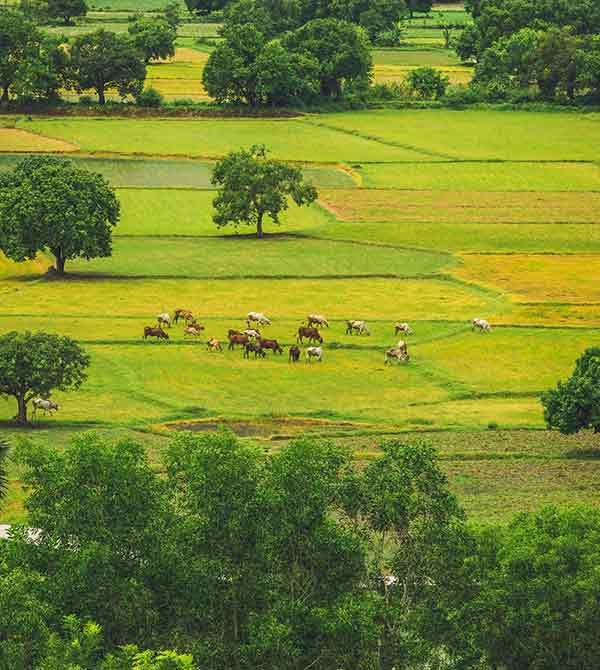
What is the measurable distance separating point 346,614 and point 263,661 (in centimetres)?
181

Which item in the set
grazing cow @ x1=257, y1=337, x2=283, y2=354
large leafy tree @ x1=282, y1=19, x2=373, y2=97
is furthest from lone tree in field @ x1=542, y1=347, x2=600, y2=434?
large leafy tree @ x1=282, y1=19, x2=373, y2=97

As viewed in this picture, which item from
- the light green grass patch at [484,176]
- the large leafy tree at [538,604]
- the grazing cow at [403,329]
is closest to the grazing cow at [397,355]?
the grazing cow at [403,329]

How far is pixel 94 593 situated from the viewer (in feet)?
116

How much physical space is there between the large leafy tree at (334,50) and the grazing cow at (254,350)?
296ft

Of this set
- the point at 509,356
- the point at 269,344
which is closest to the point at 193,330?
the point at 269,344

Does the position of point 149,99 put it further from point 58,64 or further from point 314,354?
point 314,354

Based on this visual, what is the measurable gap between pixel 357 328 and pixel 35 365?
19832 mm

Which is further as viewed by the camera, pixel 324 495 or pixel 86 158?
pixel 86 158

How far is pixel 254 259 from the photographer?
96.1 meters

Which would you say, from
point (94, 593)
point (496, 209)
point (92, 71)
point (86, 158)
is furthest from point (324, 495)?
point (92, 71)

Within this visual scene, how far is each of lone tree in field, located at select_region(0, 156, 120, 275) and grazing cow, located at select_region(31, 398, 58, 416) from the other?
26228 millimetres

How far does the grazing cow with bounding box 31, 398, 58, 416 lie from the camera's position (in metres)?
63.8

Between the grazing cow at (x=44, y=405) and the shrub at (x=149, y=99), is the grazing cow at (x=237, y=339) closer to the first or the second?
the grazing cow at (x=44, y=405)

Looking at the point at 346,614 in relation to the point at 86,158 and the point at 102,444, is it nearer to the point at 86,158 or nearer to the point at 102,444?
the point at 102,444
